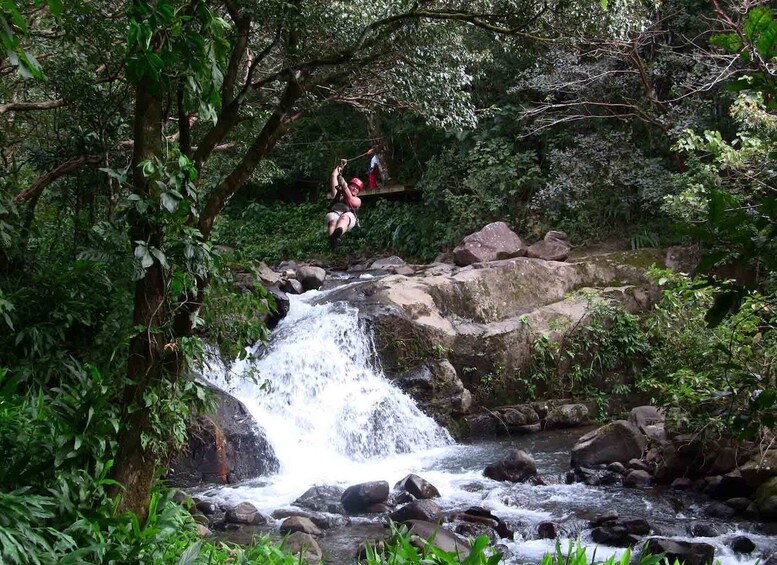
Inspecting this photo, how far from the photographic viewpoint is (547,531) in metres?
7.08

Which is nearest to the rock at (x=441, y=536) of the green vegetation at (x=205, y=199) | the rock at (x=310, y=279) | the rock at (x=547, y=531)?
the rock at (x=547, y=531)

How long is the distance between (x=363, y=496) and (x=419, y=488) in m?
0.68

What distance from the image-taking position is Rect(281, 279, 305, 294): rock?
1419 cm

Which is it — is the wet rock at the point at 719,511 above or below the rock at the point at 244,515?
below

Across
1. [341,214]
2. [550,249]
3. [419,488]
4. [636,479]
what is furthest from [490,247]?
[419,488]

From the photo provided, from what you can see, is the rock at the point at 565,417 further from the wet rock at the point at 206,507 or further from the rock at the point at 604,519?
the wet rock at the point at 206,507

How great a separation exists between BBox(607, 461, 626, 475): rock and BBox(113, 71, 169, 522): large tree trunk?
6.26 m

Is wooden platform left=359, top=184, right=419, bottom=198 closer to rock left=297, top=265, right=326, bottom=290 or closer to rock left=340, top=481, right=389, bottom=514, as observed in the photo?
rock left=297, top=265, right=326, bottom=290

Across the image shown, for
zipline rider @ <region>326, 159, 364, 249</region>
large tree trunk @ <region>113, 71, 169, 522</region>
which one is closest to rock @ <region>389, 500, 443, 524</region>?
large tree trunk @ <region>113, 71, 169, 522</region>

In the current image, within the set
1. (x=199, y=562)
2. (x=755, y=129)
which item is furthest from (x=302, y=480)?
(x=755, y=129)

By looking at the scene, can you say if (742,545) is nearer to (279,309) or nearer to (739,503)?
(739,503)

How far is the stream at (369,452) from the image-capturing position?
7.18 meters

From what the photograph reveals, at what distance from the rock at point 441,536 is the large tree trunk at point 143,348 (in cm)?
241

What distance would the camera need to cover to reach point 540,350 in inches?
468
